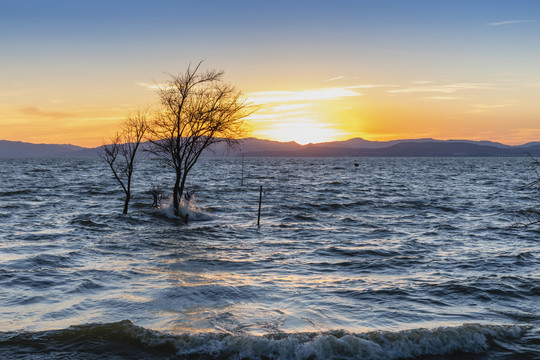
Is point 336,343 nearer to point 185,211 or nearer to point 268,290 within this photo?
point 268,290

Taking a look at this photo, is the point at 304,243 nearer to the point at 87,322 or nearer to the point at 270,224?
the point at 270,224

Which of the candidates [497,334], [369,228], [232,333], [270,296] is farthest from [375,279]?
[369,228]

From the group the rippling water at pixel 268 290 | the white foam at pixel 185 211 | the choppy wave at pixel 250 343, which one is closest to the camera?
the choppy wave at pixel 250 343

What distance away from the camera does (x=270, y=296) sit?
40.4ft

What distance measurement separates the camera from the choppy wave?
8.79m

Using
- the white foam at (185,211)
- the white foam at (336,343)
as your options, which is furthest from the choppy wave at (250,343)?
the white foam at (185,211)

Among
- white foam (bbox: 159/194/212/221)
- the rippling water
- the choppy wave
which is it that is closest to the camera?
the choppy wave

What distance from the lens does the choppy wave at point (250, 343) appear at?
879 centimetres

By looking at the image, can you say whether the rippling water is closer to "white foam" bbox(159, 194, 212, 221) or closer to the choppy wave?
the choppy wave

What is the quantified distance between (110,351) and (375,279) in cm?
867

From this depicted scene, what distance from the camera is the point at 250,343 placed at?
903cm

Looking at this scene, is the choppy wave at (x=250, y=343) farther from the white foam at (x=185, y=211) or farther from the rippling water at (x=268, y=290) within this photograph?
the white foam at (x=185, y=211)

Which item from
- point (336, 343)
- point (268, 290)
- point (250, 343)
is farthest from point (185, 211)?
point (336, 343)

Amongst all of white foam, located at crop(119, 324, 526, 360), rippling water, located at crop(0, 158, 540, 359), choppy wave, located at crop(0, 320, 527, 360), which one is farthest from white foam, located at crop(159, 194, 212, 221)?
white foam, located at crop(119, 324, 526, 360)
